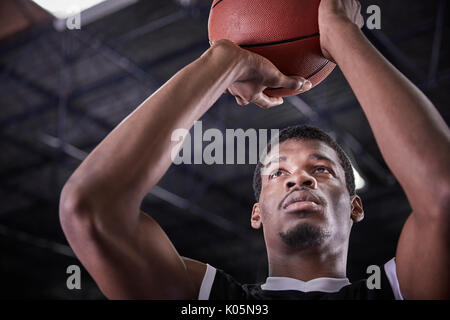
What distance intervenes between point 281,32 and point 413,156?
2.02 feet

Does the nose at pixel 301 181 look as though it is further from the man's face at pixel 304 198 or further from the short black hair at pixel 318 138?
the short black hair at pixel 318 138

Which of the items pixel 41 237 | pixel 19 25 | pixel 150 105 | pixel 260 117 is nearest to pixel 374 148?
pixel 260 117

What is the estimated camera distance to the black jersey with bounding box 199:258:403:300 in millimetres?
1357

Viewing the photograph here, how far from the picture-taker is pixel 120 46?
5059mm

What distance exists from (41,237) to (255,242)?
3.38 m

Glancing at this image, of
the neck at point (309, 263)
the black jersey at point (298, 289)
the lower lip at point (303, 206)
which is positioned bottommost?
the black jersey at point (298, 289)

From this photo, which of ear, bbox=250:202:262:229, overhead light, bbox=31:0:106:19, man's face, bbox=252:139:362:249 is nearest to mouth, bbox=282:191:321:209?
man's face, bbox=252:139:362:249

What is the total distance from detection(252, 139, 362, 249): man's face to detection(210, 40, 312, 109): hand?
233mm

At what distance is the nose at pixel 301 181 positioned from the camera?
1591mm

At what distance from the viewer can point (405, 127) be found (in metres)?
1.05

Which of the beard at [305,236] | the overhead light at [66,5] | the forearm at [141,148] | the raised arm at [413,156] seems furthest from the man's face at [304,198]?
the overhead light at [66,5]

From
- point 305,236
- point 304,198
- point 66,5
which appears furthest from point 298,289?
point 66,5

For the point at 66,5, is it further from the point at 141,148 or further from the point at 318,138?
the point at 141,148

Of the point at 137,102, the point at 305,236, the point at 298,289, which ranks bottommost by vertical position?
the point at 298,289
